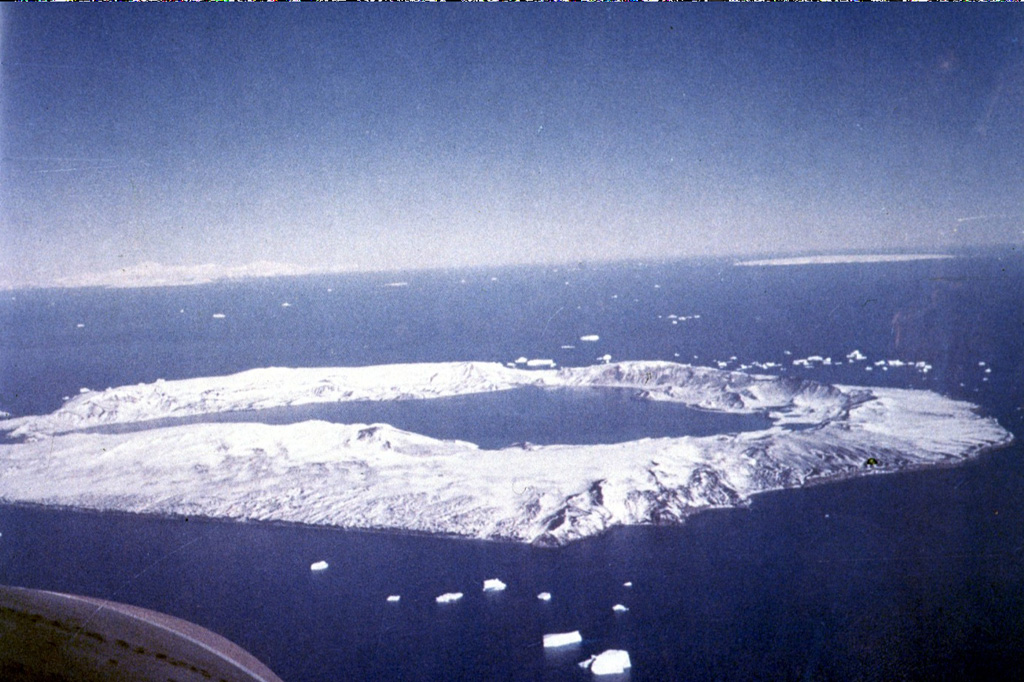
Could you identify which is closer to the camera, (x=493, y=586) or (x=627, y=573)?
(x=493, y=586)

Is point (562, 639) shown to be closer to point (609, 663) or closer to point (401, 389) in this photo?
point (609, 663)

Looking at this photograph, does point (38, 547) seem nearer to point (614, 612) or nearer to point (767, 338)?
point (614, 612)

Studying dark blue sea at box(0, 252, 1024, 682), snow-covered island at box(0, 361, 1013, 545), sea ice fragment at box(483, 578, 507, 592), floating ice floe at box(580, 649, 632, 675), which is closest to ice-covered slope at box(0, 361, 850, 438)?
snow-covered island at box(0, 361, 1013, 545)

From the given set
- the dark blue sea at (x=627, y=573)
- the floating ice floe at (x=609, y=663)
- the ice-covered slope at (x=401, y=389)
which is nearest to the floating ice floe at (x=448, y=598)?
the dark blue sea at (x=627, y=573)

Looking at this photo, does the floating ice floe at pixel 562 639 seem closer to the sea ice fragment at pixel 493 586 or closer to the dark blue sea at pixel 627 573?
the dark blue sea at pixel 627 573

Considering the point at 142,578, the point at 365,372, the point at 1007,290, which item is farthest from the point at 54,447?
the point at 1007,290

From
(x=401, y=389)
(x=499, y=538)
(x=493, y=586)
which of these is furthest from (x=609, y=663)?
(x=401, y=389)
